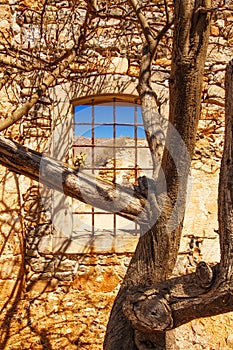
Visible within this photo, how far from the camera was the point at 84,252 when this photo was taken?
4.24m

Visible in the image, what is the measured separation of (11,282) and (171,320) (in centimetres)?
253

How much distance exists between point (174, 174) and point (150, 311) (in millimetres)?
768

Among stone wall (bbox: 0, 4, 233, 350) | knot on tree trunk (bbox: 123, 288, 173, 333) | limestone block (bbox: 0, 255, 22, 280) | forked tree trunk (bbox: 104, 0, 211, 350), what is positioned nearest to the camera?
knot on tree trunk (bbox: 123, 288, 173, 333)

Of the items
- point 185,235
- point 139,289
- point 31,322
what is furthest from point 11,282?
point 139,289

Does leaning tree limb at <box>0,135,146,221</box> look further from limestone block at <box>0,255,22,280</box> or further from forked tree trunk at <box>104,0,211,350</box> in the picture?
limestone block at <box>0,255,22,280</box>

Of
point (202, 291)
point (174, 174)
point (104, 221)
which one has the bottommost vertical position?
point (202, 291)

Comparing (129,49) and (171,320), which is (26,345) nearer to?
(171,320)

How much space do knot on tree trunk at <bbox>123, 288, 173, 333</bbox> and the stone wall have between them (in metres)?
1.74

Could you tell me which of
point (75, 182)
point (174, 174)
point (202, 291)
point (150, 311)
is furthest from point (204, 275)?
point (75, 182)

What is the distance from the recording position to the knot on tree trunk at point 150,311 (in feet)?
6.21

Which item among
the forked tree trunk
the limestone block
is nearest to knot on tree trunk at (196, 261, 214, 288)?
the forked tree trunk

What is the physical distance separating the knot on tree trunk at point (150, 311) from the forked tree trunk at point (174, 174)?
15 centimetres

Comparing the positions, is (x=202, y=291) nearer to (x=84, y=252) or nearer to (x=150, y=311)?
(x=150, y=311)

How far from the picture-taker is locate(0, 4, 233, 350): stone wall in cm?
375
